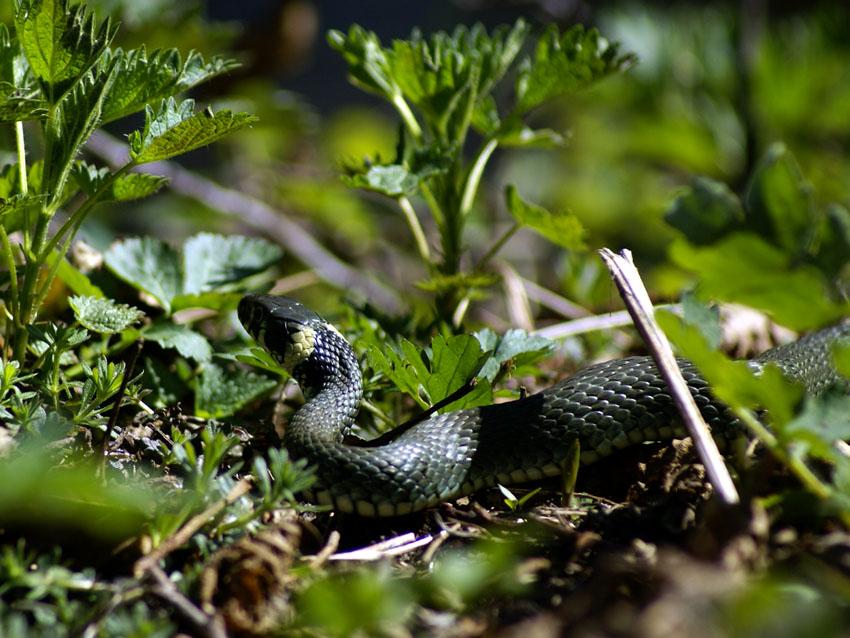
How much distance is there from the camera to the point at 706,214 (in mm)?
1557

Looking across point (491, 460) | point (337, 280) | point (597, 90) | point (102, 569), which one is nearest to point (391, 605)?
A: point (102, 569)

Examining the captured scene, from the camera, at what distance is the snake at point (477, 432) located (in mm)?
2273

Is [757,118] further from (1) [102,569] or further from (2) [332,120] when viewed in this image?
(1) [102,569]

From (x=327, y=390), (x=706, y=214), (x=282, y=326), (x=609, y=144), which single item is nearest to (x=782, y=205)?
(x=706, y=214)

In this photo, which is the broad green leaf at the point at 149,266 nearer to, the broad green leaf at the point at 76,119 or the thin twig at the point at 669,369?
the broad green leaf at the point at 76,119

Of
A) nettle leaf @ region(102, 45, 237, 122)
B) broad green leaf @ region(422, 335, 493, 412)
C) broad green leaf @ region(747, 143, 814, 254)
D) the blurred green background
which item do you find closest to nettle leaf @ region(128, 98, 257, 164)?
nettle leaf @ region(102, 45, 237, 122)

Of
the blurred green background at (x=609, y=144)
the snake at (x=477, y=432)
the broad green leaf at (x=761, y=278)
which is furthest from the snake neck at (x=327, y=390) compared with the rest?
the blurred green background at (x=609, y=144)

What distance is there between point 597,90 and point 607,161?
2.87 feet

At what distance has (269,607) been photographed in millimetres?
1586

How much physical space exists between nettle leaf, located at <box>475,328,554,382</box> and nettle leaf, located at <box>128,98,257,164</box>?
107cm

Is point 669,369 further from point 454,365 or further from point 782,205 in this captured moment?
point 454,365

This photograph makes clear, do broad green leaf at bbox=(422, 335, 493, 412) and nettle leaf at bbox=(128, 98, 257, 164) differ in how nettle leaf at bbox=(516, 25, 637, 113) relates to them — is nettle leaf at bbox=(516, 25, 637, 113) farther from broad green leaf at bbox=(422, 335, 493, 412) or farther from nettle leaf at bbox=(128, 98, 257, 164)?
nettle leaf at bbox=(128, 98, 257, 164)

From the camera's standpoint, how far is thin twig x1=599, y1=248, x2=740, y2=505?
5.56ft

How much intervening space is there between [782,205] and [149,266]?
215cm
